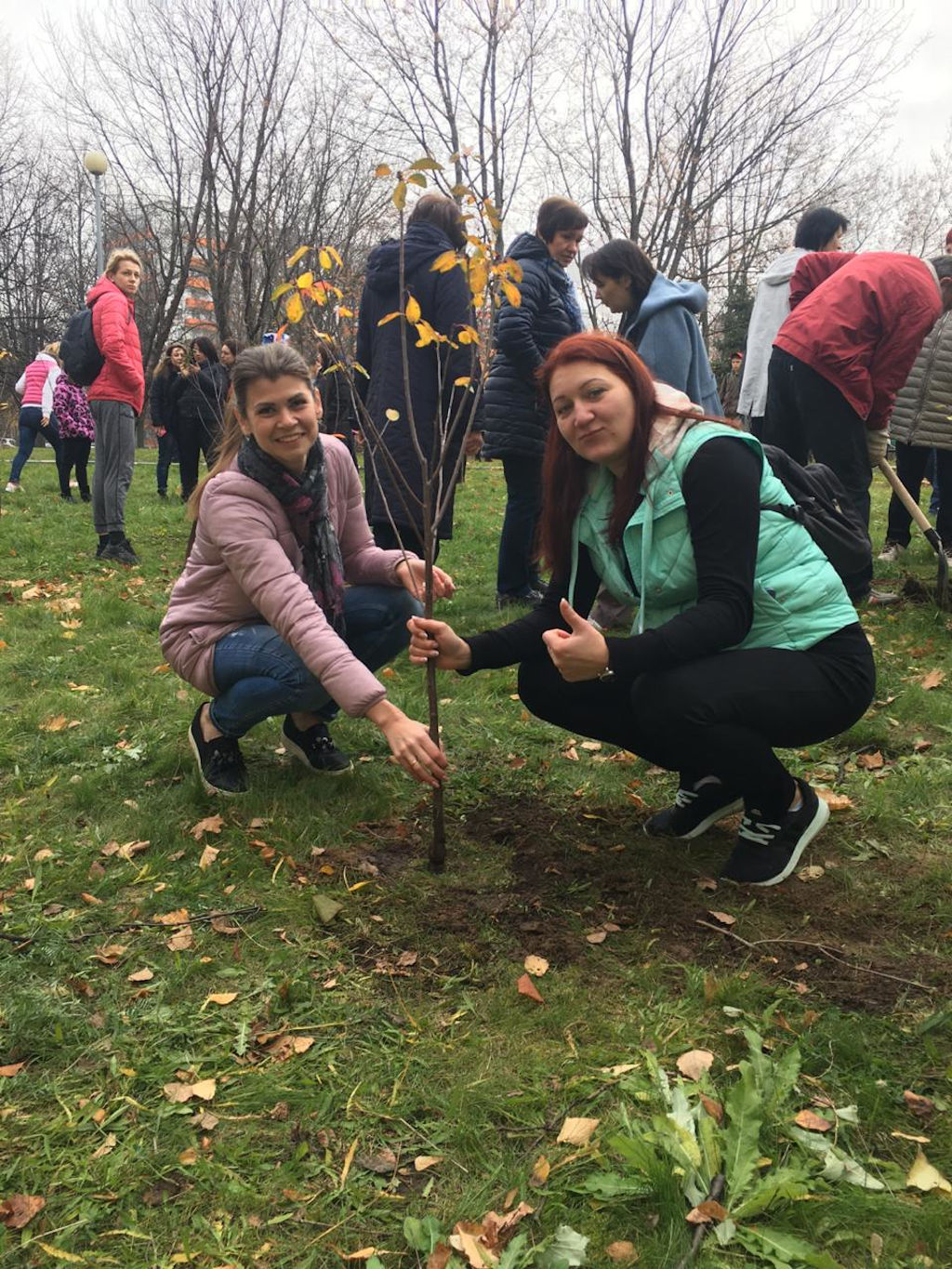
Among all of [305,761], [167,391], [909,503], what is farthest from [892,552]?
[167,391]

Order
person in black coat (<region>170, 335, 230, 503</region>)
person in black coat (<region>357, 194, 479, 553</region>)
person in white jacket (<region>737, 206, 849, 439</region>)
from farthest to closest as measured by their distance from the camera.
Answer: person in black coat (<region>170, 335, 230, 503</region>) < person in white jacket (<region>737, 206, 849, 439</region>) < person in black coat (<region>357, 194, 479, 553</region>)

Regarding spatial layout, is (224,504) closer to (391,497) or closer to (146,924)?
(146,924)

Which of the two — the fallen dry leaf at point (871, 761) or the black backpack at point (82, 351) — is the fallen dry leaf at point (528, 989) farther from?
the black backpack at point (82, 351)

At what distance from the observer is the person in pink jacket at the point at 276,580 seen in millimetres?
2814

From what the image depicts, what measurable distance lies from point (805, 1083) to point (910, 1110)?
19 cm

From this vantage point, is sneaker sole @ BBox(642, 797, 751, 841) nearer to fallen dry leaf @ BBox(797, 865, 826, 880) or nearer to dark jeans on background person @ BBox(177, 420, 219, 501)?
fallen dry leaf @ BBox(797, 865, 826, 880)

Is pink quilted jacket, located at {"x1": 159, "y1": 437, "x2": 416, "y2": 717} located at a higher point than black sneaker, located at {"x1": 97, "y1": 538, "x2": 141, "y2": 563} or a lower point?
higher

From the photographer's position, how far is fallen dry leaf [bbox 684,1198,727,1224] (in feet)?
4.96

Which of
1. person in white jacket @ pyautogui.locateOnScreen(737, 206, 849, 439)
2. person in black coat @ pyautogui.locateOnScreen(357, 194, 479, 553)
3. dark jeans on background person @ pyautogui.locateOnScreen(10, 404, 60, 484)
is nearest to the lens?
person in black coat @ pyautogui.locateOnScreen(357, 194, 479, 553)

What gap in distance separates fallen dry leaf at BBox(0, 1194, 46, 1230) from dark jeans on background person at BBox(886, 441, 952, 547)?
240 inches

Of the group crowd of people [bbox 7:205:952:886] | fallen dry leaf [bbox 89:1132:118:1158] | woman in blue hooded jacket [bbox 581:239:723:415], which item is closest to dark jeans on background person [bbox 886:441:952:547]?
crowd of people [bbox 7:205:952:886]

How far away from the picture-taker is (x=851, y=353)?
4762 millimetres

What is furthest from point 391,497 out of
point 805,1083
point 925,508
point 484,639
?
point 925,508

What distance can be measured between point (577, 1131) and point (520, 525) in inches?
154
